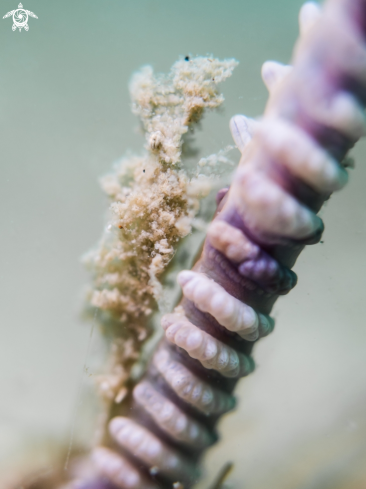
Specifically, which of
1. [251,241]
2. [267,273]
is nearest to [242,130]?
[251,241]

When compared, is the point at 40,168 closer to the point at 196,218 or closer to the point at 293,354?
the point at 196,218

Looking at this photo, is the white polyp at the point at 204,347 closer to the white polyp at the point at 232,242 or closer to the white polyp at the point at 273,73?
the white polyp at the point at 232,242

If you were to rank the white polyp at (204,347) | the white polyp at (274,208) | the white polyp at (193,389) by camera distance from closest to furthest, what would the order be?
the white polyp at (274,208), the white polyp at (204,347), the white polyp at (193,389)

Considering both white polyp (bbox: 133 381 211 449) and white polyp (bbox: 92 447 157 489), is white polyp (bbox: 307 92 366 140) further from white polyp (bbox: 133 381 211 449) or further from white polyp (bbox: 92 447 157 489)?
Answer: white polyp (bbox: 92 447 157 489)

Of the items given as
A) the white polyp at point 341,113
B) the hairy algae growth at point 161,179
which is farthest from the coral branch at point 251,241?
the hairy algae growth at point 161,179

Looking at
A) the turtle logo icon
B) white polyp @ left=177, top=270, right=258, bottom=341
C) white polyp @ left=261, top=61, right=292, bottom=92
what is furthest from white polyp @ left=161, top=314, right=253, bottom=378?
the turtle logo icon
